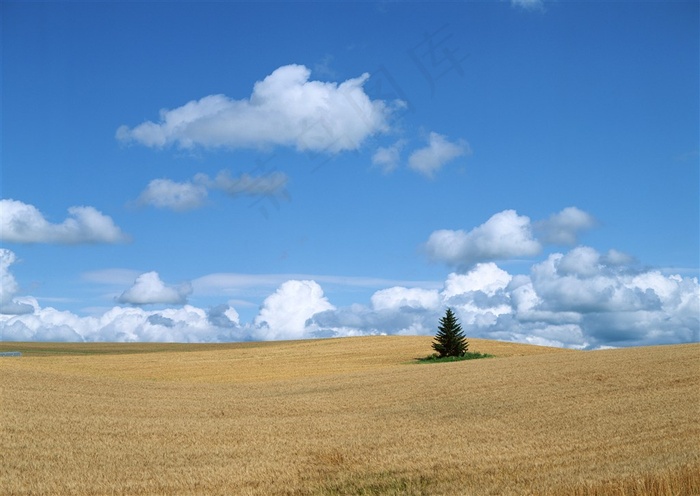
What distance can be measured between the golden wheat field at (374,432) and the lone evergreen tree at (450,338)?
16193 millimetres

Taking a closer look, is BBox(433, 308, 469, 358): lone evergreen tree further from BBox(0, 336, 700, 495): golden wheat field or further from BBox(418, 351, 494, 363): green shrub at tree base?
BBox(0, 336, 700, 495): golden wheat field

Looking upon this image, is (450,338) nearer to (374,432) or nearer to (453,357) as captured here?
(453,357)

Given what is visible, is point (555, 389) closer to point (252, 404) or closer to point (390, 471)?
point (252, 404)

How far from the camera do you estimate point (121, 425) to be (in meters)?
23.7

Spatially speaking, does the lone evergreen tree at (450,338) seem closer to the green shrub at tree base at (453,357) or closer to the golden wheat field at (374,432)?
the green shrub at tree base at (453,357)

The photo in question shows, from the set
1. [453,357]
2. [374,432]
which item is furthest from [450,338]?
[374,432]

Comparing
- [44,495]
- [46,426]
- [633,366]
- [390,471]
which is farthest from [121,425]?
[633,366]

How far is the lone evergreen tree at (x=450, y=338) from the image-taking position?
58812mm

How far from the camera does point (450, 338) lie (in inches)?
2330

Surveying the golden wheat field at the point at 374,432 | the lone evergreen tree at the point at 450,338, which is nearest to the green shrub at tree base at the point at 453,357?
the lone evergreen tree at the point at 450,338

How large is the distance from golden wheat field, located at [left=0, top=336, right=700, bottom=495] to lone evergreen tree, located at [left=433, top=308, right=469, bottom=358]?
638 inches

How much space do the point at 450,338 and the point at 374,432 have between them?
125 feet

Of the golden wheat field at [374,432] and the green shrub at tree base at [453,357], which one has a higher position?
the green shrub at tree base at [453,357]

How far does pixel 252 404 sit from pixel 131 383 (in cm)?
1256
